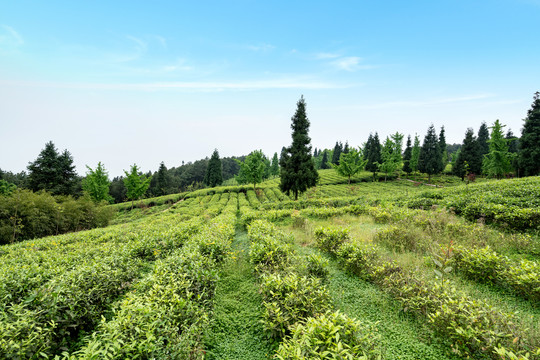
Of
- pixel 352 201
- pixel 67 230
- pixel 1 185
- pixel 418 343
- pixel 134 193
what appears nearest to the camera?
pixel 418 343

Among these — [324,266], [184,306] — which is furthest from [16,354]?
[324,266]

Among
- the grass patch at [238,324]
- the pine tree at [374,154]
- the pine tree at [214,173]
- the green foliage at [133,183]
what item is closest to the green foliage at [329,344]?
the grass patch at [238,324]

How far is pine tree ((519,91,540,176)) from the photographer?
28.1 metres

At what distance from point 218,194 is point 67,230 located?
21574mm

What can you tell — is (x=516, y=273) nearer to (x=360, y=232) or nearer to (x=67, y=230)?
(x=360, y=232)

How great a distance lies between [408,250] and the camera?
22.4 ft

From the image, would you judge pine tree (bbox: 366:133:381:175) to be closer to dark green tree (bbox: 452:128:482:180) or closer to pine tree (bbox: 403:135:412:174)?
pine tree (bbox: 403:135:412:174)

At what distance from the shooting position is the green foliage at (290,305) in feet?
11.6

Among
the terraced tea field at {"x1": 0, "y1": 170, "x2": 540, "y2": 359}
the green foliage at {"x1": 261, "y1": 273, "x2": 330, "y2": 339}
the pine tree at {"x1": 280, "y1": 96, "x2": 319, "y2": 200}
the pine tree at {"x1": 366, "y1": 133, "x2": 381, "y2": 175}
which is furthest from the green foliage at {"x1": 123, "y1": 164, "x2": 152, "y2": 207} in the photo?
the pine tree at {"x1": 366, "y1": 133, "x2": 381, "y2": 175}

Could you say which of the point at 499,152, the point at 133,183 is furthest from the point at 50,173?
the point at 499,152

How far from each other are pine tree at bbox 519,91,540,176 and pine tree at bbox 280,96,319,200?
3162cm

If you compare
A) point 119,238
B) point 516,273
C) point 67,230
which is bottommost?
point 67,230

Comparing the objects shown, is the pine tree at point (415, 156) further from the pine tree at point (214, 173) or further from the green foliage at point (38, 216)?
the green foliage at point (38, 216)

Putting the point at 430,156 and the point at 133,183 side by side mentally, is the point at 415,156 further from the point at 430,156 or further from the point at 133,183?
the point at 133,183
